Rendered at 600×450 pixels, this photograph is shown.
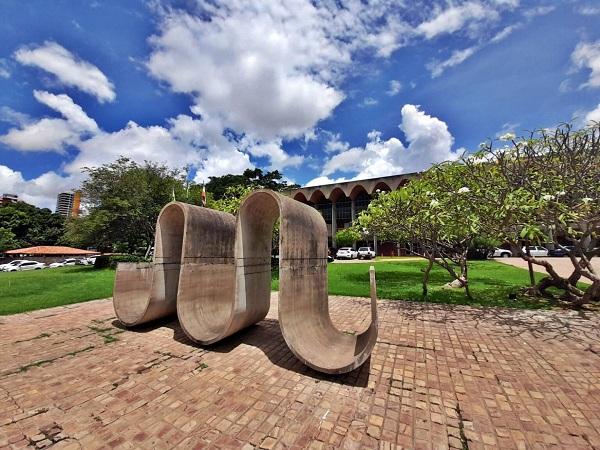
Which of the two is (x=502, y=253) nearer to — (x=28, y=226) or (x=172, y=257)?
(x=172, y=257)

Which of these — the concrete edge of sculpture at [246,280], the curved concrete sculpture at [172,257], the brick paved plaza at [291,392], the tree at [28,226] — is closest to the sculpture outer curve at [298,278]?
the concrete edge of sculpture at [246,280]

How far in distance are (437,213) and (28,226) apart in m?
68.0

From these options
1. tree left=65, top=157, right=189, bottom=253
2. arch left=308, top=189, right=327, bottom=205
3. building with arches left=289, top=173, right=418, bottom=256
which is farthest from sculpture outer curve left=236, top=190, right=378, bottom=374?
arch left=308, top=189, right=327, bottom=205

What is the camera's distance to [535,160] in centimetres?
751

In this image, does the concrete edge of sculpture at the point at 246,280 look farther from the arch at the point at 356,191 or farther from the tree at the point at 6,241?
the tree at the point at 6,241

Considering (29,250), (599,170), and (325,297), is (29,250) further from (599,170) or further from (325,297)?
(599,170)

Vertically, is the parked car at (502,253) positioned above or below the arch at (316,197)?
below

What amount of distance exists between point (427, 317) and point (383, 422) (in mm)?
5372

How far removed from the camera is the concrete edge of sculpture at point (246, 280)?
16.3 feet


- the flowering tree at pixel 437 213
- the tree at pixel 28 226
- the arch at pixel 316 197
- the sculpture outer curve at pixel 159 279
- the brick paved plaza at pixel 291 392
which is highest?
the arch at pixel 316 197

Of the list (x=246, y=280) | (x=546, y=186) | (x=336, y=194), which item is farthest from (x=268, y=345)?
(x=336, y=194)

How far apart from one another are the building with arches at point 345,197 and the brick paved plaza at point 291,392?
39460 millimetres

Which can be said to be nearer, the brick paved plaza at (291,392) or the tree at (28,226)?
the brick paved plaza at (291,392)

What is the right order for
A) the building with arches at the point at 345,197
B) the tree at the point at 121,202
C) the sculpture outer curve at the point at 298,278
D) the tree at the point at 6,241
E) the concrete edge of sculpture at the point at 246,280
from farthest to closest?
the building with arches at the point at 345,197 → the tree at the point at 6,241 → the tree at the point at 121,202 → the concrete edge of sculpture at the point at 246,280 → the sculpture outer curve at the point at 298,278
